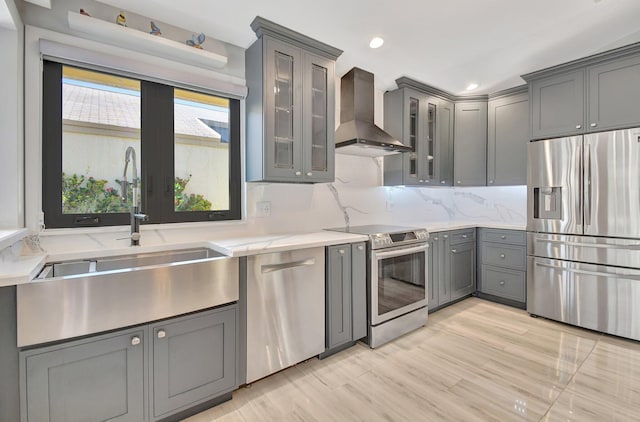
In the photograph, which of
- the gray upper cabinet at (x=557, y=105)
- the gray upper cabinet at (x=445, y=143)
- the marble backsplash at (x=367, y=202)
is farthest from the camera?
the gray upper cabinet at (x=445, y=143)

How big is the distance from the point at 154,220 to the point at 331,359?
5.51 ft

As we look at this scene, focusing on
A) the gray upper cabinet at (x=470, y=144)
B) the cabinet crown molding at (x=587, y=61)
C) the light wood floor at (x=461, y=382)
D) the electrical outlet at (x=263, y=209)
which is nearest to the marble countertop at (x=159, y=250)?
the electrical outlet at (x=263, y=209)

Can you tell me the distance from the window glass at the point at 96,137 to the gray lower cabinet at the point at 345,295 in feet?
5.07

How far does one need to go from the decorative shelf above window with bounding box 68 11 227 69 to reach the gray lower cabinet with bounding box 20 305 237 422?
1.78 m

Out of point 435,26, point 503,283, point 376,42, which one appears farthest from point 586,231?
point 376,42

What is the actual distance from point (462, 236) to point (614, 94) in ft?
5.98

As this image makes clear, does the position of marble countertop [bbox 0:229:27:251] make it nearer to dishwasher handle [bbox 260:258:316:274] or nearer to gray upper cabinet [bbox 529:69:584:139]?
dishwasher handle [bbox 260:258:316:274]

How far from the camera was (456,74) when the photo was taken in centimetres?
317

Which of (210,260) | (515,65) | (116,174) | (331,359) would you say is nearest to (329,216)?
(331,359)

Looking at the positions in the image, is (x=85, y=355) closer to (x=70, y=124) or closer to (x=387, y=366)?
(x=70, y=124)

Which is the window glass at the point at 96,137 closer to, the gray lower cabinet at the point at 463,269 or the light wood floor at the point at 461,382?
the light wood floor at the point at 461,382

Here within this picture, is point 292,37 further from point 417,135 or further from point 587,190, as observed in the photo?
point 587,190

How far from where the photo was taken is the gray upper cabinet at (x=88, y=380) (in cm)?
127

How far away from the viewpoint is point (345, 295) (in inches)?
91.7
